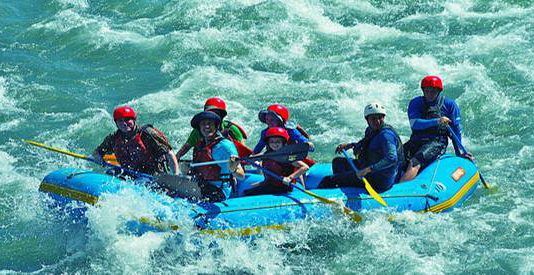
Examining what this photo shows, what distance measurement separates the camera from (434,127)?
11.3 m

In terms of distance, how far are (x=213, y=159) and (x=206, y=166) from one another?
0.47 feet

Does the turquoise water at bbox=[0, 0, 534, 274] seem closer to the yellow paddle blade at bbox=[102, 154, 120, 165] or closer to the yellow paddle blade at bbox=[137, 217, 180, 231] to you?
the yellow paddle blade at bbox=[137, 217, 180, 231]

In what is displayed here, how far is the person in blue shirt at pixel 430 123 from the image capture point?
11148 mm

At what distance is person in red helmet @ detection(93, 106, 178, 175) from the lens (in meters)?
9.87

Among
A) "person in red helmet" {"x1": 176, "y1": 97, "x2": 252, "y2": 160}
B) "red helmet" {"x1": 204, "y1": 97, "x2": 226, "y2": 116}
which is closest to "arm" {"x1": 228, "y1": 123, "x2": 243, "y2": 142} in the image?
"person in red helmet" {"x1": 176, "y1": 97, "x2": 252, "y2": 160}

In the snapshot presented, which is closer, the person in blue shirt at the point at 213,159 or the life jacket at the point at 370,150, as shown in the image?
the person in blue shirt at the point at 213,159

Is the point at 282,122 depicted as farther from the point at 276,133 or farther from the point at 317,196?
the point at 317,196

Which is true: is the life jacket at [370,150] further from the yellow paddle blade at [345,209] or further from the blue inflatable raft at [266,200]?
the yellow paddle blade at [345,209]

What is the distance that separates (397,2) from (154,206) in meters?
11.3

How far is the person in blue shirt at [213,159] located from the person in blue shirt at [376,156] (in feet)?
4.48

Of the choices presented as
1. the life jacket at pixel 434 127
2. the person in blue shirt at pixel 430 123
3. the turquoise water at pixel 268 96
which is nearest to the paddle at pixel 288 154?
the turquoise water at pixel 268 96

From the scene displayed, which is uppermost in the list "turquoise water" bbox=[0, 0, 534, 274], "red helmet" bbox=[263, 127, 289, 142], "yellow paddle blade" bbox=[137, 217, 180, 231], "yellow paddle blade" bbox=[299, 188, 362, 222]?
"red helmet" bbox=[263, 127, 289, 142]

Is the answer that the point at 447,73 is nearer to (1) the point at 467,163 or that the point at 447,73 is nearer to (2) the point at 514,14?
(2) the point at 514,14

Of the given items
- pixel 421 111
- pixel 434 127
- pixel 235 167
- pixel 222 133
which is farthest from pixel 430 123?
pixel 235 167
